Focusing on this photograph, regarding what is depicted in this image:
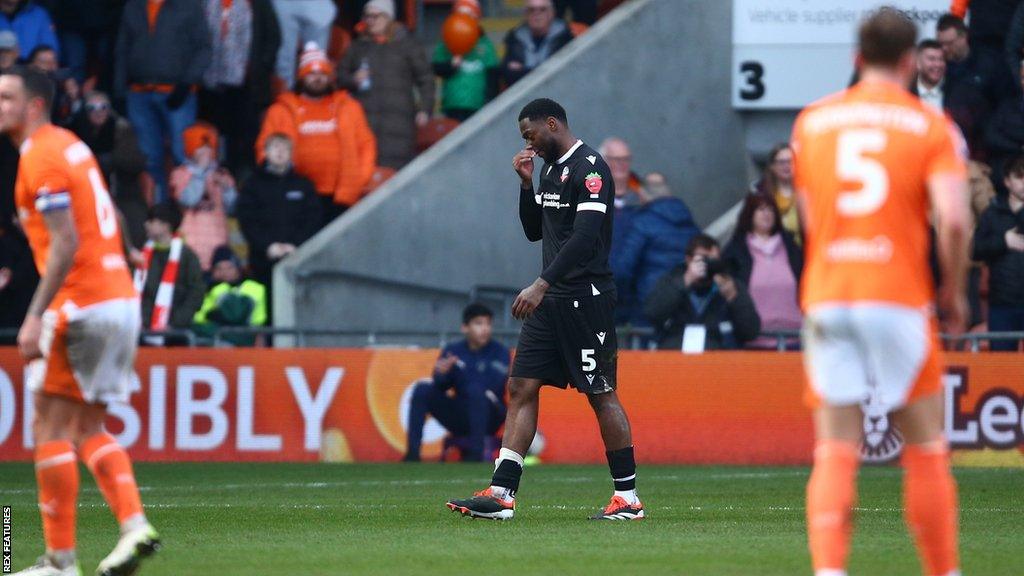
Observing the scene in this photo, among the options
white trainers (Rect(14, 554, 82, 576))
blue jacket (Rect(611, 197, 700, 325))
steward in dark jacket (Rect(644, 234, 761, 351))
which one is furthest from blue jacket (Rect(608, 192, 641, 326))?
white trainers (Rect(14, 554, 82, 576))

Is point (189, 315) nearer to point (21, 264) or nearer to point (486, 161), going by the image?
point (21, 264)

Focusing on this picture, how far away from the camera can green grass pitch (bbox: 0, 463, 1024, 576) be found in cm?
836

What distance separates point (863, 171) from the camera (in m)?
6.68

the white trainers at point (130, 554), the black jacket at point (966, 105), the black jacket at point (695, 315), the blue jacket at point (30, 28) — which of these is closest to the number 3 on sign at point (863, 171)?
the white trainers at point (130, 554)

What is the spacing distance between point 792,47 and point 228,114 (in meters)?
6.22

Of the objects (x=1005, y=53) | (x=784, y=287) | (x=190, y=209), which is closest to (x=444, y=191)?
(x=190, y=209)

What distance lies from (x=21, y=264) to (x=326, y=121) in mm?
3360

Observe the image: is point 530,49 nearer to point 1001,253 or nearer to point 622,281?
point 622,281

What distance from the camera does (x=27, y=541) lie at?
378 inches

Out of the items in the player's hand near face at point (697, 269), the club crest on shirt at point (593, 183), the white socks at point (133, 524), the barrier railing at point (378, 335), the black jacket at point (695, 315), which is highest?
the club crest on shirt at point (593, 183)

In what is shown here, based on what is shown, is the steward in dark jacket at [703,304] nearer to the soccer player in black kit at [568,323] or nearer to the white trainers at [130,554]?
the soccer player in black kit at [568,323]

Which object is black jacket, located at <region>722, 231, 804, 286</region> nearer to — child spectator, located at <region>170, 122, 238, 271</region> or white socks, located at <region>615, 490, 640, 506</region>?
child spectator, located at <region>170, 122, 238, 271</region>

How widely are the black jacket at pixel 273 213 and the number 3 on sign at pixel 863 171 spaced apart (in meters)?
12.7

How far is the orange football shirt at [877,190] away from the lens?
666 cm
